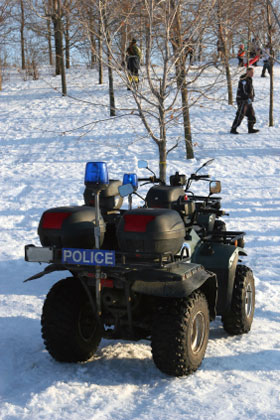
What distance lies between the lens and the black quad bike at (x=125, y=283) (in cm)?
380

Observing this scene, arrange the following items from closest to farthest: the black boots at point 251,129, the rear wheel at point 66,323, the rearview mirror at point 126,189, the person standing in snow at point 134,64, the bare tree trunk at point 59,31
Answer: the rearview mirror at point 126,189, the rear wheel at point 66,323, the person standing in snow at point 134,64, the black boots at point 251,129, the bare tree trunk at point 59,31

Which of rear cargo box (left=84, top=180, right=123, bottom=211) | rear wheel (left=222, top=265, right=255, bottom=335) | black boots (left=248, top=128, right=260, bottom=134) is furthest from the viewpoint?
black boots (left=248, top=128, right=260, bottom=134)

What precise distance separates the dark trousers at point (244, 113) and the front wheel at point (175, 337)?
12904 mm

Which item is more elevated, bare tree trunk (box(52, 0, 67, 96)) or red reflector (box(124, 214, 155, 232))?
bare tree trunk (box(52, 0, 67, 96))

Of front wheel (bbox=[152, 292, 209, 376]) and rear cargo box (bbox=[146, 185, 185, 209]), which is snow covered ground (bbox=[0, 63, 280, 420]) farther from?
rear cargo box (bbox=[146, 185, 185, 209])

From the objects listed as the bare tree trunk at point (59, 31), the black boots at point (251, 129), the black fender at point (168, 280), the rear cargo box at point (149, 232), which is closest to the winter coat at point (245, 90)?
the black boots at point (251, 129)

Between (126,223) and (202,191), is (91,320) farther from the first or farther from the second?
(202,191)

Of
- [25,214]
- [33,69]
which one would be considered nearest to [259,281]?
[25,214]

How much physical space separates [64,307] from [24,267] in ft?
12.1

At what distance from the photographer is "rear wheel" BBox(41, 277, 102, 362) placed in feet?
13.8

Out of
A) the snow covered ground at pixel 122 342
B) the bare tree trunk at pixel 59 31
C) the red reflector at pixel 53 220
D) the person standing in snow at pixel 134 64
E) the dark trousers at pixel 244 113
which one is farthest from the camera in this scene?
the bare tree trunk at pixel 59 31

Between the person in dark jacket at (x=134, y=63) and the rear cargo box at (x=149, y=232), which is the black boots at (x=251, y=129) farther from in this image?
the rear cargo box at (x=149, y=232)

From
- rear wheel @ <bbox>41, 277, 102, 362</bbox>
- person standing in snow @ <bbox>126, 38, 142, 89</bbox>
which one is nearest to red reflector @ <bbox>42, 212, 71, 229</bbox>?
rear wheel @ <bbox>41, 277, 102, 362</bbox>

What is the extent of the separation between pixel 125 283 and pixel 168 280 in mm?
436
